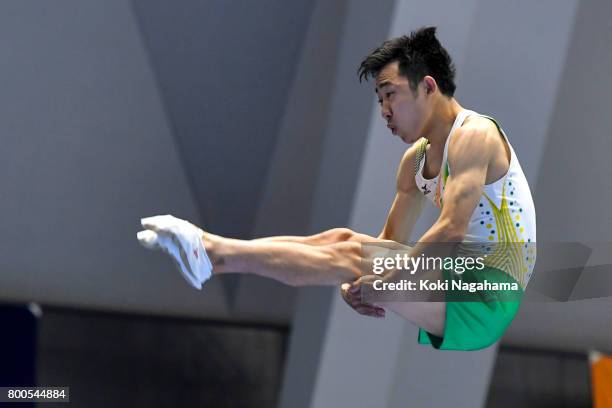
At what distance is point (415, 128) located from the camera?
4152mm

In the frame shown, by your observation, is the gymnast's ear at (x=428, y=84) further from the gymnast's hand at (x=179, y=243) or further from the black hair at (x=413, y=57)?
the gymnast's hand at (x=179, y=243)

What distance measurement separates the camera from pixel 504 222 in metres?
4.05

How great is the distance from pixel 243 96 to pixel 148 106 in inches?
27.5

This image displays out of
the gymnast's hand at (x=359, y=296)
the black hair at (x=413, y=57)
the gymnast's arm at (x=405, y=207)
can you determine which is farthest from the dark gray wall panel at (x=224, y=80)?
the gymnast's hand at (x=359, y=296)

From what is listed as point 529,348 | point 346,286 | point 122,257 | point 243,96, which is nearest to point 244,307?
point 122,257

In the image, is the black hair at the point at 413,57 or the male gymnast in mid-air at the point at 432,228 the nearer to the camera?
the male gymnast in mid-air at the point at 432,228

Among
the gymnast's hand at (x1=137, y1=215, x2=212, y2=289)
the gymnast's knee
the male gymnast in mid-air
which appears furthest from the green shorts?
the gymnast's hand at (x1=137, y1=215, x2=212, y2=289)

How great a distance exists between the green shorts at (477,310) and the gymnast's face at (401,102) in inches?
26.0

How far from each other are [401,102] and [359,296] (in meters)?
0.83

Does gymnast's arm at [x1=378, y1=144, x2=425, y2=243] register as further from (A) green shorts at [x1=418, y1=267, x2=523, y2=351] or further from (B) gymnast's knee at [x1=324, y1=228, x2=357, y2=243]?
(A) green shorts at [x1=418, y1=267, x2=523, y2=351]

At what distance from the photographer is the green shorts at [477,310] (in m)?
3.93

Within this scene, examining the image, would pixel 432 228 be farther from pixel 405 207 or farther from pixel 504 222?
pixel 405 207

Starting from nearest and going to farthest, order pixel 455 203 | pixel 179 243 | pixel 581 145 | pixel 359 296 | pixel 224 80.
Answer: pixel 179 243, pixel 455 203, pixel 359 296, pixel 224 80, pixel 581 145

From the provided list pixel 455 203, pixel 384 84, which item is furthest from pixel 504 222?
pixel 384 84
